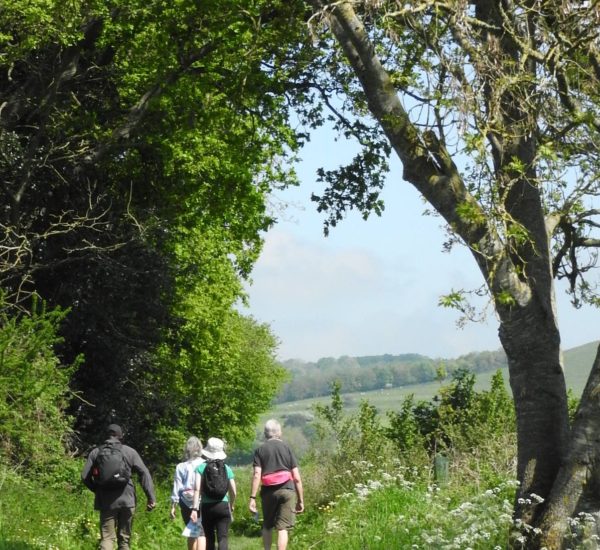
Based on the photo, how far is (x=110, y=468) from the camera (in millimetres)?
13945

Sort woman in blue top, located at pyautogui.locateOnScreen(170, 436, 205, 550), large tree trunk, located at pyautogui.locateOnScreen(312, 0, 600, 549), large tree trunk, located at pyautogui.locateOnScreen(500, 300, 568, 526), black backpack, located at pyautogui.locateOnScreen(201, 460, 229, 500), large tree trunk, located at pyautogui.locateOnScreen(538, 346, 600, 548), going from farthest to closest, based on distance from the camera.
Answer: woman in blue top, located at pyautogui.locateOnScreen(170, 436, 205, 550) → black backpack, located at pyautogui.locateOnScreen(201, 460, 229, 500) → large tree trunk, located at pyautogui.locateOnScreen(500, 300, 568, 526) → large tree trunk, located at pyautogui.locateOnScreen(312, 0, 600, 549) → large tree trunk, located at pyautogui.locateOnScreen(538, 346, 600, 548)

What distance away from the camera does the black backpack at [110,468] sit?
549 inches

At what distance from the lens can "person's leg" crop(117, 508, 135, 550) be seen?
14.3m

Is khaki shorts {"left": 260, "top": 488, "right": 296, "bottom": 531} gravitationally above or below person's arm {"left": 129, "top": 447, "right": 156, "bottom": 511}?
below

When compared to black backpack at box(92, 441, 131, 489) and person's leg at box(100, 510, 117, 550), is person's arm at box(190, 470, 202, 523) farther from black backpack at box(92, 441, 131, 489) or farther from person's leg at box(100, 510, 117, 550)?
person's leg at box(100, 510, 117, 550)

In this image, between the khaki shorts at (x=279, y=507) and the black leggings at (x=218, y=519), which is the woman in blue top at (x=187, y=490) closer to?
the black leggings at (x=218, y=519)

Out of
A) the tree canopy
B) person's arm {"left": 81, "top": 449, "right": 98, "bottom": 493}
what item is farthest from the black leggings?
the tree canopy

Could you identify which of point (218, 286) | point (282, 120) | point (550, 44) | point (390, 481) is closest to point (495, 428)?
point (390, 481)

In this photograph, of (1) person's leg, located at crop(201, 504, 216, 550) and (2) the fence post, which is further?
(2) the fence post

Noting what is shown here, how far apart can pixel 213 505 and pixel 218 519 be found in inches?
8.3

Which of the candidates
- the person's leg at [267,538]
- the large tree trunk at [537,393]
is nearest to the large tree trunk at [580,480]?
the large tree trunk at [537,393]

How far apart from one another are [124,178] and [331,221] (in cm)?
567

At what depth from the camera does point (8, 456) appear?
1897 centimetres

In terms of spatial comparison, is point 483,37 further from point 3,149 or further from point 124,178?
point 124,178
